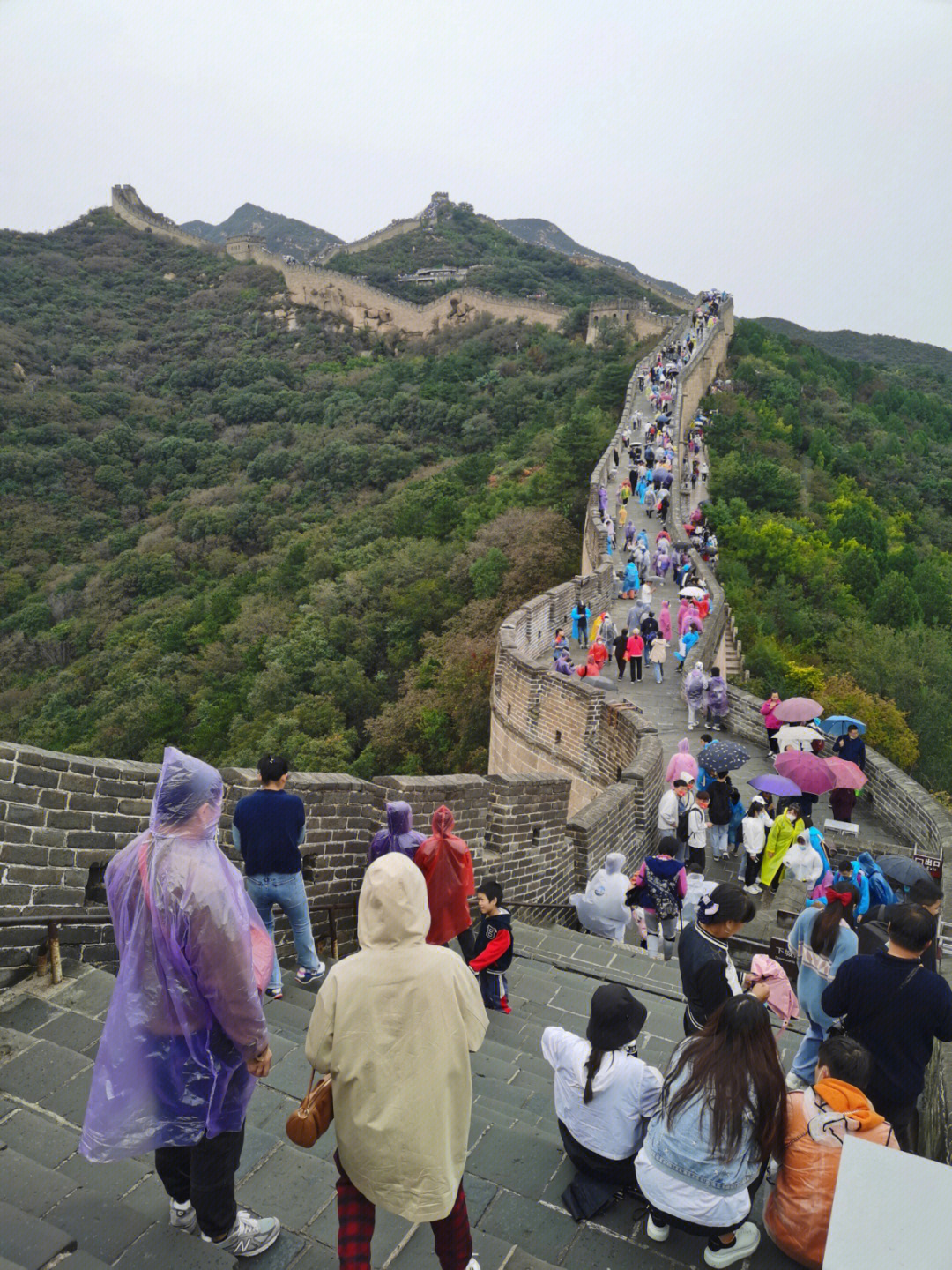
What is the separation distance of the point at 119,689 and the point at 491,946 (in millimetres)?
22893

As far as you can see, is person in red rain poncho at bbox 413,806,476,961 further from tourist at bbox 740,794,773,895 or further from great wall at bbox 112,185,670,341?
great wall at bbox 112,185,670,341

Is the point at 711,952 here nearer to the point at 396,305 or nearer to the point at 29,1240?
the point at 29,1240

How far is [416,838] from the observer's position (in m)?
4.84

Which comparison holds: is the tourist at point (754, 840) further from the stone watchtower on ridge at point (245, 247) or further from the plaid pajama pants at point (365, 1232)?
the stone watchtower on ridge at point (245, 247)

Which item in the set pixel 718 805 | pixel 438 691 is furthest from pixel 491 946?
pixel 438 691

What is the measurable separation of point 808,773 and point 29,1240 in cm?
783

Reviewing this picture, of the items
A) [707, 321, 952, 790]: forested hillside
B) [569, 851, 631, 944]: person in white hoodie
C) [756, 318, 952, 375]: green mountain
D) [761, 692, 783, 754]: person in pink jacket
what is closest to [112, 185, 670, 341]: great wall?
[707, 321, 952, 790]: forested hillside

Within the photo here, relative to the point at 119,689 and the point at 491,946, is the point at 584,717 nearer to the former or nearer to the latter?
the point at 491,946

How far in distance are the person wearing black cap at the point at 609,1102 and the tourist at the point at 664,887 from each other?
3.26 meters

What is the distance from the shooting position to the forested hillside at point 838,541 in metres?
15.0

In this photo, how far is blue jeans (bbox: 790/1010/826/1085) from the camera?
14.4 ft

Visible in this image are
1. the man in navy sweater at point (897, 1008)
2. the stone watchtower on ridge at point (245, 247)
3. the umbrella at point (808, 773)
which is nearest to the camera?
the man in navy sweater at point (897, 1008)

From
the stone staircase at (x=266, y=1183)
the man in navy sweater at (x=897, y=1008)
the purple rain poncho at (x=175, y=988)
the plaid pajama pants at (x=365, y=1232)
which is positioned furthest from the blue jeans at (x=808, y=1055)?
the purple rain poncho at (x=175, y=988)

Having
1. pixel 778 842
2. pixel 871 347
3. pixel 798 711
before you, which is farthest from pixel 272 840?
pixel 871 347
